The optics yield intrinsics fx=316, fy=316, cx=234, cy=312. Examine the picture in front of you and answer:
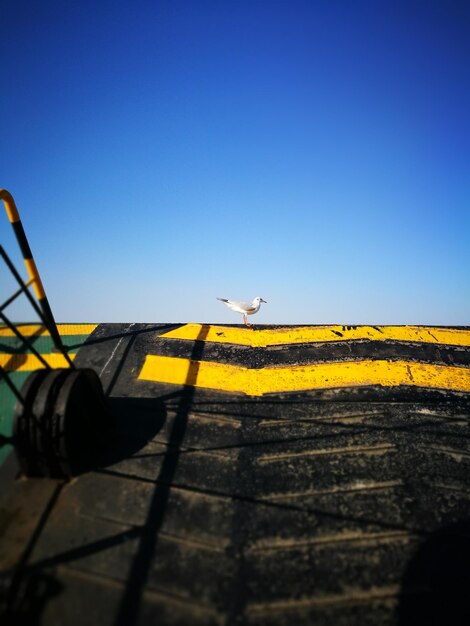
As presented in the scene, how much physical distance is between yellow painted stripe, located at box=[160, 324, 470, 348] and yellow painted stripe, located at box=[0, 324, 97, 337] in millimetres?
1266

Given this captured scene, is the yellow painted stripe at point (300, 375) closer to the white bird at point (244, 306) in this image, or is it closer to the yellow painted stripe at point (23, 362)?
the yellow painted stripe at point (23, 362)

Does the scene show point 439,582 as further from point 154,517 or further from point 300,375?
point 300,375

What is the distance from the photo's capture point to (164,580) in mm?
2203

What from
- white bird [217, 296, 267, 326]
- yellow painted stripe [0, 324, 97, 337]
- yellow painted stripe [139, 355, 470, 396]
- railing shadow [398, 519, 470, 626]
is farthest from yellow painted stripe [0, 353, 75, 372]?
white bird [217, 296, 267, 326]

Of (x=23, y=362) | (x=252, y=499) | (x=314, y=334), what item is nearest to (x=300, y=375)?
(x=314, y=334)

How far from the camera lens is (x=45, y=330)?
4.50 metres

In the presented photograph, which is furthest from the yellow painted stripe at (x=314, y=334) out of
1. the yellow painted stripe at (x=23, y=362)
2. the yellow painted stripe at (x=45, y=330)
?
the yellow painted stripe at (x=23, y=362)

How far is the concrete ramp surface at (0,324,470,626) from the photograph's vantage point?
212cm

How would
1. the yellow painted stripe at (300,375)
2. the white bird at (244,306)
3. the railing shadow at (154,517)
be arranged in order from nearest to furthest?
the railing shadow at (154,517) < the yellow painted stripe at (300,375) < the white bird at (244,306)

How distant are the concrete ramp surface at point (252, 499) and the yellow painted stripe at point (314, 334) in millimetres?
367

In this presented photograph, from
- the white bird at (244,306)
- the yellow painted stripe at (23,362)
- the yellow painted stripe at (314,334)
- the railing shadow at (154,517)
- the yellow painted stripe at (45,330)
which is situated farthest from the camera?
the white bird at (244,306)

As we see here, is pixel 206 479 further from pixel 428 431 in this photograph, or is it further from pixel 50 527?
pixel 428 431

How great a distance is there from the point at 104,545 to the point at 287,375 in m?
2.86

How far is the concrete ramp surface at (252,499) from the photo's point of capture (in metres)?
2.12
